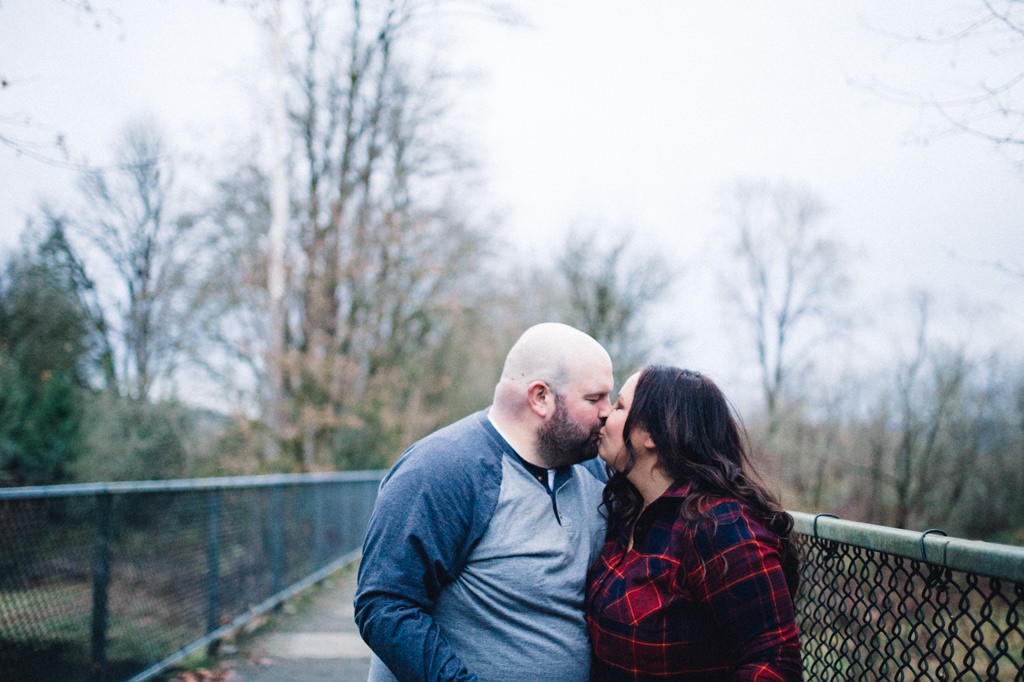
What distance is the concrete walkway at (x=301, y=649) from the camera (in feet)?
18.7

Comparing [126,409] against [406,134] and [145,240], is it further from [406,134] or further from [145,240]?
[406,134]

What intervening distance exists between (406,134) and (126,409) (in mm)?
9569

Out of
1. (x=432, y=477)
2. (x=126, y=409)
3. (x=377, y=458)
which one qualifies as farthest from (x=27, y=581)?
(x=377, y=458)

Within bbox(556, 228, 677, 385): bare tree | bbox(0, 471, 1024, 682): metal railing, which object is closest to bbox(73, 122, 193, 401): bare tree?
bbox(0, 471, 1024, 682): metal railing

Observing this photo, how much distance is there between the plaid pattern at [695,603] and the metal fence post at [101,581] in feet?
11.1

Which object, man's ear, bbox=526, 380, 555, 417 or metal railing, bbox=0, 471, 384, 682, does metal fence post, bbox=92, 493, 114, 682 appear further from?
man's ear, bbox=526, 380, 555, 417

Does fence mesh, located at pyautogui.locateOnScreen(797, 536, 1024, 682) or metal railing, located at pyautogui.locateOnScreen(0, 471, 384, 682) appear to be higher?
→ fence mesh, located at pyautogui.locateOnScreen(797, 536, 1024, 682)

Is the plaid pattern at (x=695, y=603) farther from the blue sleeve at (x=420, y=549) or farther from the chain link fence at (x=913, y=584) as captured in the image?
the blue sleeve at (x=420, y=549)

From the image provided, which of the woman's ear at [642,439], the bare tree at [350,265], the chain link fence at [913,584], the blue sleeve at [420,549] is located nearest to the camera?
the chain link fence at [913,584]

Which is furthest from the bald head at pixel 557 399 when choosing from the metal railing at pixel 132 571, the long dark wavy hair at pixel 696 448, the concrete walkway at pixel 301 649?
the concrete walkway at pixel 301 649

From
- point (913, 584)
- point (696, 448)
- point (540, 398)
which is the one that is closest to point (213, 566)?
point (540, 398)

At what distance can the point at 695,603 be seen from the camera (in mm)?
2074

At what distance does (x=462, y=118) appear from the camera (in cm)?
1905

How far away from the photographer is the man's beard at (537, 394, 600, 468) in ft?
8.23
